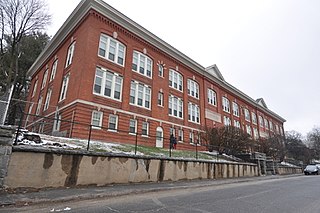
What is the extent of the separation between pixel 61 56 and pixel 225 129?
67.3ft

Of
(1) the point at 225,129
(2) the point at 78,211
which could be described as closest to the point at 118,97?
(1) the point at 225,129

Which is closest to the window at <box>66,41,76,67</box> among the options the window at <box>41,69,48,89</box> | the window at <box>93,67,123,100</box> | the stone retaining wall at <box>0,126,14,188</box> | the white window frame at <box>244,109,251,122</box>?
the window at <box>93,67,123,100</box>

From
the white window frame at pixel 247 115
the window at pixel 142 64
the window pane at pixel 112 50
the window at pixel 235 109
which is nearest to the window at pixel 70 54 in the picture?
the window pane at pixel 112 50

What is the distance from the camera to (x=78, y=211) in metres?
5.56

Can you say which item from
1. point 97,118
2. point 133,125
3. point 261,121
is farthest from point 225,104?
point 97,118

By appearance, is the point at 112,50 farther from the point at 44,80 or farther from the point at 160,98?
the point at 44,80

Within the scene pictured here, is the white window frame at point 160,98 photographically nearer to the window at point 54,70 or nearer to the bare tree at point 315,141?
the window at point 54,70

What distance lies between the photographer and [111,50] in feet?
76.4

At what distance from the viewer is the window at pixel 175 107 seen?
1158 inches

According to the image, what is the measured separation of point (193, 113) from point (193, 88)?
162 inches

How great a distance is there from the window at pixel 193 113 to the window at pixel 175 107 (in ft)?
7.13

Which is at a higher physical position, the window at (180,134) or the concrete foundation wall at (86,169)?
the window at (180,134)

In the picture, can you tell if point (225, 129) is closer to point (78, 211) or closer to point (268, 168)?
point (268, 168)

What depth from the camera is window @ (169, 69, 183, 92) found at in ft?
100
